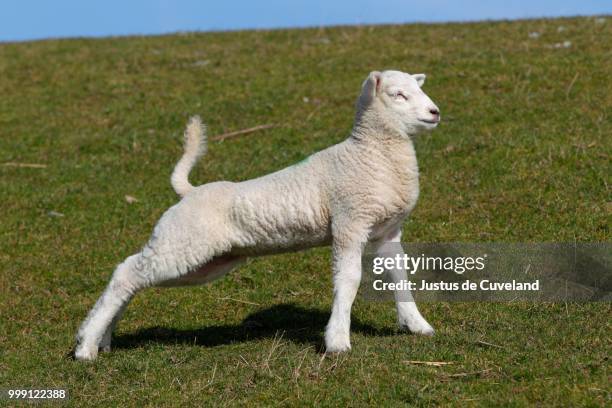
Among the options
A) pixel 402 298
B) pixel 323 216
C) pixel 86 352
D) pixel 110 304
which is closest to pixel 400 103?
pixel 323 216

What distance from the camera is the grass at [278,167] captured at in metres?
6.90

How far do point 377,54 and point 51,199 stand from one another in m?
8.26

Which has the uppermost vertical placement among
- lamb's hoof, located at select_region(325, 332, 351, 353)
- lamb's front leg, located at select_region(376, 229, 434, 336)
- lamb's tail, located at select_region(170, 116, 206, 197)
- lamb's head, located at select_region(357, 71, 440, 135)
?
lamb's head, located at select_region(357, 71, 440, 135)

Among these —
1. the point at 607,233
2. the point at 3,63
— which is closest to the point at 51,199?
the point at 607,233

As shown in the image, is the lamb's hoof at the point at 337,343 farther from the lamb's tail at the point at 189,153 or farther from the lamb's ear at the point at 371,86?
the lamb's tail at the point at 189,153

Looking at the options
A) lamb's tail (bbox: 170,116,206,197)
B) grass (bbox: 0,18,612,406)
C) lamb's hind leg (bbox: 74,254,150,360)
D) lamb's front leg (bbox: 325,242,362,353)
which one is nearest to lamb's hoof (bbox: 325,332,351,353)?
lamb's front leg (bbox: 325,242,362,353)

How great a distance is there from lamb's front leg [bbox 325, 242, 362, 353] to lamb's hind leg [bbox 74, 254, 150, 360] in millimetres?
1718

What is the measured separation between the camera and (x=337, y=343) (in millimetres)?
7234

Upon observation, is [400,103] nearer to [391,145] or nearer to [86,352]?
[391,145]

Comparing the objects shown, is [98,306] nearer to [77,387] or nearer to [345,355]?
[77,387]

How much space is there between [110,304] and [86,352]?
44cm

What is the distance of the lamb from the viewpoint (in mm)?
7348

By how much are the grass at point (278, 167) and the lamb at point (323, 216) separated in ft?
1.39

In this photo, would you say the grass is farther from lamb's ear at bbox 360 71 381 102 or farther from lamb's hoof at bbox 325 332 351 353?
lamb's ear at bbox 360 71 381 102
